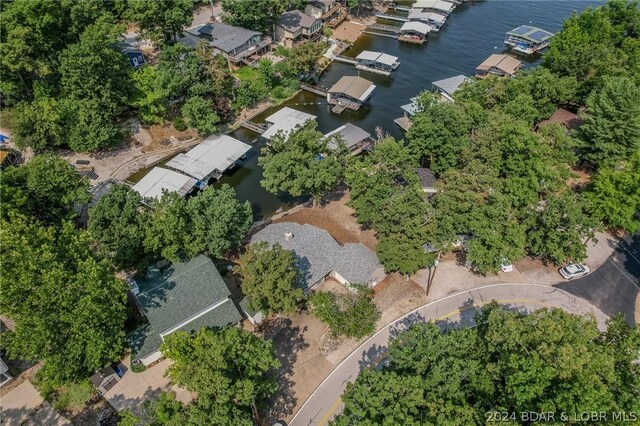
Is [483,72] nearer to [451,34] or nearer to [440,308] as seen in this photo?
[451,34]

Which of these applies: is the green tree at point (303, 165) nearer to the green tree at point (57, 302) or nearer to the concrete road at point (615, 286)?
the green tree at point (57, 302)

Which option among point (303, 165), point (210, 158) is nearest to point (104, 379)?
point (303, 165)

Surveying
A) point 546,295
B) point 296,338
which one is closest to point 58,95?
point 296,338

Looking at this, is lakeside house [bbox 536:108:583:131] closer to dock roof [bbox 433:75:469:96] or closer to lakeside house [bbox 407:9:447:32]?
dock roof [bbox 433:75:469:96]

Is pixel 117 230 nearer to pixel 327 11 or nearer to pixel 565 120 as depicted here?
pixel 565 120

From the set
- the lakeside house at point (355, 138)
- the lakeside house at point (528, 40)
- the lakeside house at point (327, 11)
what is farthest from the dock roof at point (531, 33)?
the lakeside house at point (355, 138)
